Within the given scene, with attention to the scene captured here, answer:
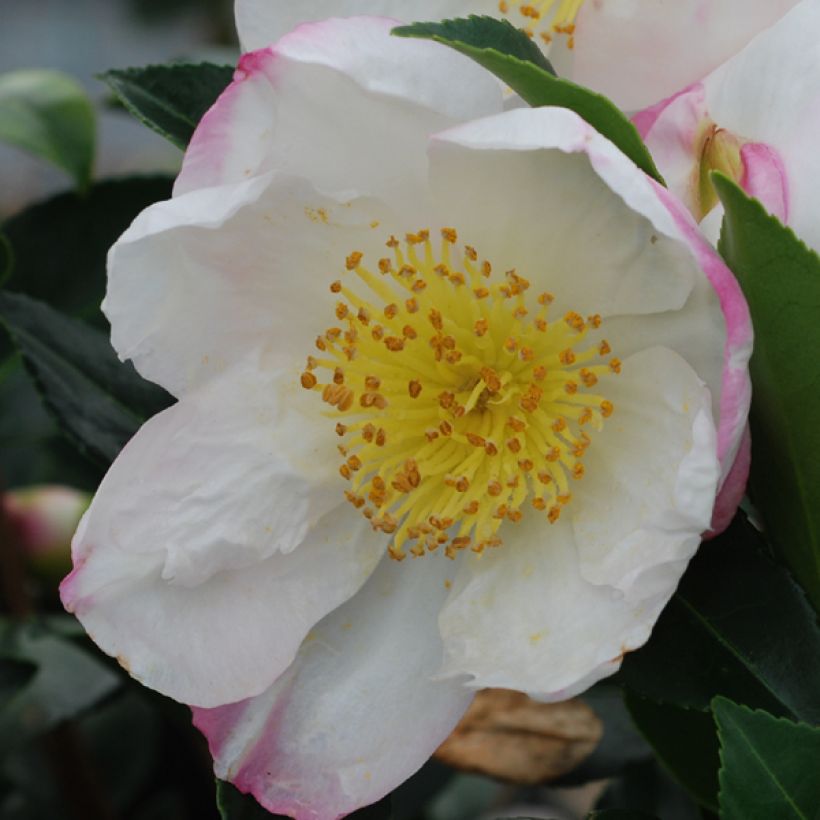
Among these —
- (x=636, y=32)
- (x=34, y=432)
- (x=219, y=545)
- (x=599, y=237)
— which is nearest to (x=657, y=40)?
(x=636, y=32)

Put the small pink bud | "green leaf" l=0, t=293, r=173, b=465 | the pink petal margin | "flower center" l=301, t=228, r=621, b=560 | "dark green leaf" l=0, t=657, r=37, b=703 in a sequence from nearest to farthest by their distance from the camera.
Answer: the pink petal margin → "flower center" l=301, t=228, r=621, b=560 → "green leaf" l=0, t=293, r=173, b=465 → "dark green leaf" l=0, t=657, r=37, b=703 → the small pink bud

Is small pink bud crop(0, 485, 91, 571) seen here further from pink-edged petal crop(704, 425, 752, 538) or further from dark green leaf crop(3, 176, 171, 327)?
pink-edged petal crop(704, 425, 752, 538)

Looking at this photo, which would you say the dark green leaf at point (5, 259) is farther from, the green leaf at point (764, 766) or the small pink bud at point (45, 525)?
the green leaf at point (764, 766)

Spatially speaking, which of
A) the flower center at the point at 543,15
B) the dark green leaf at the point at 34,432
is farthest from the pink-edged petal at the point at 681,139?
the dark green leaf at the point at 34,432

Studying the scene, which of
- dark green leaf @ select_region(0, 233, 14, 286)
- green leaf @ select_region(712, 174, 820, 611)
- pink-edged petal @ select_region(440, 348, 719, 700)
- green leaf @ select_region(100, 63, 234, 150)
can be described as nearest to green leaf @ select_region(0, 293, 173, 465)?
dark green leaf @ select_region(0, 233, 14, 286)

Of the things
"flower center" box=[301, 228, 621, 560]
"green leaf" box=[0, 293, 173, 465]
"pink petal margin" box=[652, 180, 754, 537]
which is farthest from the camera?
"green leaf" box=[0, 293, 173, 465]

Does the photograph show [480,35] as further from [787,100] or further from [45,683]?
[45,683]

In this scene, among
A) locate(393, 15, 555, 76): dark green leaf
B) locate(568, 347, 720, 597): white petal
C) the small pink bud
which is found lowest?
the small pink bud
